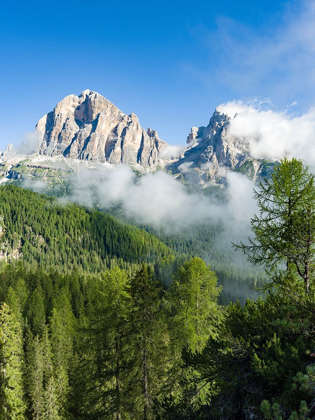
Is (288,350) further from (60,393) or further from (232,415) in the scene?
(60,393)

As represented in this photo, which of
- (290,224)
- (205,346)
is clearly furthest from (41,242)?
(290,224)

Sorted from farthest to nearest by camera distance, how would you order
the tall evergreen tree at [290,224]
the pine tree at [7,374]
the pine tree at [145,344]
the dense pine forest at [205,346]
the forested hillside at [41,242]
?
the forested hillside at [41,242] → the pine tree at [7,374] → the pine tree at [145,344] → the tall evergreen tree at [290,224] → the dense pine forest at [205,346]

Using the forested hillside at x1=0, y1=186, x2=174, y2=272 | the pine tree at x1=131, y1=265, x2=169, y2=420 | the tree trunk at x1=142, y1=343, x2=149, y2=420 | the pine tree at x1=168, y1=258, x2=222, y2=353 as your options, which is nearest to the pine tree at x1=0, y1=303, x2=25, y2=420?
the pine tree at x1=131, y1=265, x2=169, y2=420

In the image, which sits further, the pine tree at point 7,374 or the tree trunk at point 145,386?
the pine tree at point 7,374

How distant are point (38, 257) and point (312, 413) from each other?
A: 18490cm

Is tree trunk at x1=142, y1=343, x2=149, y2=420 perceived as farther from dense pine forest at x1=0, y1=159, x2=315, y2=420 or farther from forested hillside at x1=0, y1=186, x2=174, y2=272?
forested hillside at x1=0, y1=186, x2=174, y2=272

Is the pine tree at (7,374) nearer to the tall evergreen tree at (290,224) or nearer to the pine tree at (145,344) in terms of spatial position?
the pine tree at (145,344)

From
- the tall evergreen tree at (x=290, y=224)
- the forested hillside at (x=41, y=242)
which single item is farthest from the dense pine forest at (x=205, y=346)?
the forested hillside at (x=41, y=242)

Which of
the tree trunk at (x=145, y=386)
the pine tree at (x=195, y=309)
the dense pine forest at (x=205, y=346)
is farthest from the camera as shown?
the pine tree at (x=195, y=309)

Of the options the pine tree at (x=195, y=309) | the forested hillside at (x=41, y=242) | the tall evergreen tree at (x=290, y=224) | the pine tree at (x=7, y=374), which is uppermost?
the forested hillside at (x=41, y=242)

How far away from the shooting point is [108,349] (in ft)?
57.9

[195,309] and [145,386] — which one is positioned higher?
[195,309]

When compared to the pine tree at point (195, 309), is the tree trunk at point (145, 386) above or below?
below

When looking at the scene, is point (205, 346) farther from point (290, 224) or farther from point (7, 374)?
point (7, 374)
